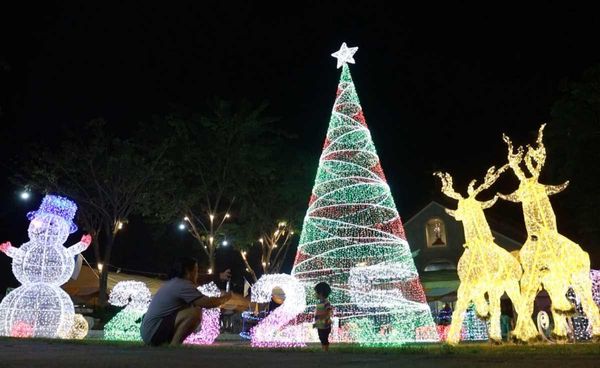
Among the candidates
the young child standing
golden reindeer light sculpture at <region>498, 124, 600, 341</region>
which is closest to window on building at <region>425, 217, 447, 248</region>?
golden reindeer light sculpture at <region>498, 124, 600, 341</region>

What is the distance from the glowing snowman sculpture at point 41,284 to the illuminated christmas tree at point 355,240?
686 cm

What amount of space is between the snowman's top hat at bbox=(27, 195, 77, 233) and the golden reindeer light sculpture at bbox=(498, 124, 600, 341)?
41.3ft

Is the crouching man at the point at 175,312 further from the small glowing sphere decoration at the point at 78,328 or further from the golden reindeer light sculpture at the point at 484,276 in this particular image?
the small glowing sphere decoration at the point at 78,328

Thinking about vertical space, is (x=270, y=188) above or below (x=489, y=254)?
above

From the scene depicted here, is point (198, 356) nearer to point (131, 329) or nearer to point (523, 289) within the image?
point (523, 289)

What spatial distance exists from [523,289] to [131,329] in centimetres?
1070

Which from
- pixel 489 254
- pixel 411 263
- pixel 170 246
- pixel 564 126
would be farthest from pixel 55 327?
pixel 170 246

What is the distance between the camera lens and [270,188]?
30094 millimetres

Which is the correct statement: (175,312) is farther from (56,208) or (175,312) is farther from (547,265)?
(56,208)

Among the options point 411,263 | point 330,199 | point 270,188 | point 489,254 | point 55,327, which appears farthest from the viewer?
point 270,188

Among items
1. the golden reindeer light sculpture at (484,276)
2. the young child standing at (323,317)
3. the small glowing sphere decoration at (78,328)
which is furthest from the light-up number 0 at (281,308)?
the small glowing sphere decoration at (78,328)

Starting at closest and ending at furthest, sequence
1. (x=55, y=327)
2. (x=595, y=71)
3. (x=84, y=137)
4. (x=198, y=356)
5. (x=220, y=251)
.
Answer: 1. (x=198, y=356)
2. (x=55, y=327)
3. (x=595, y=71)
4. (x=84, y=137)
5. (x=220, y=251)

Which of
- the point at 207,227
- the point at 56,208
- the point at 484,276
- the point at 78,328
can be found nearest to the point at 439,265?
the point at 207,227

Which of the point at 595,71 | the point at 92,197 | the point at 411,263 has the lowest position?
the point at 411,263
